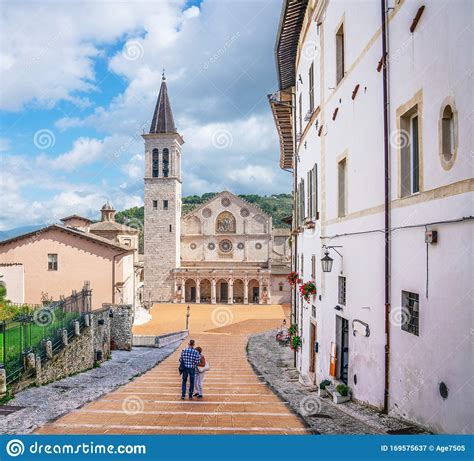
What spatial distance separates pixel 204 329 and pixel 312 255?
22653mm

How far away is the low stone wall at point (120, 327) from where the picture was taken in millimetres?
19812

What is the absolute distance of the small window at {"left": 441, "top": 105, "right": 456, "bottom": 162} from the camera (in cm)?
512

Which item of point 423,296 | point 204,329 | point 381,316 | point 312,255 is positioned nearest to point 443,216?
point 423,296

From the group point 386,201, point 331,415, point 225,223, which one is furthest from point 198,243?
point 386,201

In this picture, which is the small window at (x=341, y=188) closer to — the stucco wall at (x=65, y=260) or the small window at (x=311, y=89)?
the small window at (x=311, y=89)

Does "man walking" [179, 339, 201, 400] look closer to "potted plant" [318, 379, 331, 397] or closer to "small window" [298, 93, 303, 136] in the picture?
"potted plant" [318, 379, 331, 397]

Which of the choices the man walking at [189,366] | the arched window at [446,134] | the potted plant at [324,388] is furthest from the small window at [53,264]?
the arched window at [446,134]

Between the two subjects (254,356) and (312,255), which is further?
(254,356)

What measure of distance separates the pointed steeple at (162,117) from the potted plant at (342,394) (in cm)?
4553

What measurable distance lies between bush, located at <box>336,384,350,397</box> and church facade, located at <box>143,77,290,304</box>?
4137 centimetres

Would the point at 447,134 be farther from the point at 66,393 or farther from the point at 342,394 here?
the point at 66,393

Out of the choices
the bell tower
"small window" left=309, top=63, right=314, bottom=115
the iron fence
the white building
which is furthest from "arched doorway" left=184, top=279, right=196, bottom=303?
the white building

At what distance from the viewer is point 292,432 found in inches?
230

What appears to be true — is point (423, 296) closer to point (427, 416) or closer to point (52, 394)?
point (427, 416)
